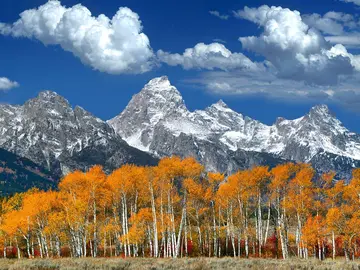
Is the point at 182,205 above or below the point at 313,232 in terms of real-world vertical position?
above

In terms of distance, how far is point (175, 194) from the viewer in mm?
77438

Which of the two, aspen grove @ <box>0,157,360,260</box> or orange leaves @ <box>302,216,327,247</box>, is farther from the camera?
aspen grove @ <box>0,157,360,260</box>

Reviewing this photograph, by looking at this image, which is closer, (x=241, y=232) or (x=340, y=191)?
(x=340, y=191)

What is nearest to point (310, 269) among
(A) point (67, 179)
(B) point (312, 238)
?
(B) point (312, 238)

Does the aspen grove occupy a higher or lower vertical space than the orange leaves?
higher

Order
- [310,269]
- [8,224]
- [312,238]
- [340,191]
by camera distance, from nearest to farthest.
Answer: [310,269]
[312,238]
[340,191]
[8,224]

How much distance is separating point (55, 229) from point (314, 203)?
41.9m

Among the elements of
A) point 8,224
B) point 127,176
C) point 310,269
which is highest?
point 127,176

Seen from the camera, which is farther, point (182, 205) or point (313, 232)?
point (182, 205)

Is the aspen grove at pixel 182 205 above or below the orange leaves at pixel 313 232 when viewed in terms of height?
above

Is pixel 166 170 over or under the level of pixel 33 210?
over

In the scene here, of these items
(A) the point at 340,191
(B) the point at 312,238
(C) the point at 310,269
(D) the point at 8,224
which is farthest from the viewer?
(D) the point at 8,224

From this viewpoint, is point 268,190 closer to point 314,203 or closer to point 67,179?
point 314,203

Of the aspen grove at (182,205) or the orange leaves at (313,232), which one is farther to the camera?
the aspen grove at (182,205)
